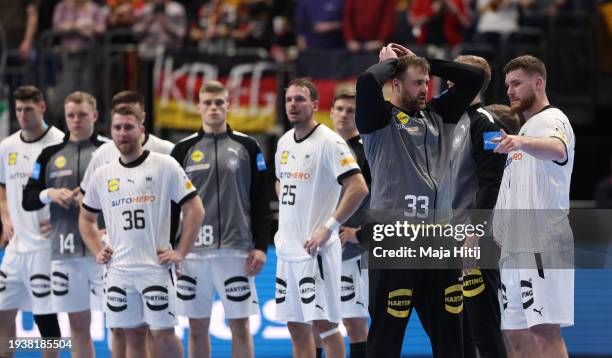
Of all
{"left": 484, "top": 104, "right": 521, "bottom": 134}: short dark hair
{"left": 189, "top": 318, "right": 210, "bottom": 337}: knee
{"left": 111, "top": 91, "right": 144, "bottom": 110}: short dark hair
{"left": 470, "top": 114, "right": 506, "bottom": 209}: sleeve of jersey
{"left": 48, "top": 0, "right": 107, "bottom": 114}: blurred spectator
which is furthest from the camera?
{"left": 48, "top": 0, "right": 107, "bottom": 114}: blurred spectator

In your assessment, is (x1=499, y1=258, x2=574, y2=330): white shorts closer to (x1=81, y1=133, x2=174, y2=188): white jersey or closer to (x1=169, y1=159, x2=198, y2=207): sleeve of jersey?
(x1=169, y1=159, x2=198, y2=207): sleeve of jersey

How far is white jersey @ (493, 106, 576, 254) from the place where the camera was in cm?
892

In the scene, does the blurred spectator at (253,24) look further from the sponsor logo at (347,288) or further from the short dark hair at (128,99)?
the sponsor logo at (347,288)

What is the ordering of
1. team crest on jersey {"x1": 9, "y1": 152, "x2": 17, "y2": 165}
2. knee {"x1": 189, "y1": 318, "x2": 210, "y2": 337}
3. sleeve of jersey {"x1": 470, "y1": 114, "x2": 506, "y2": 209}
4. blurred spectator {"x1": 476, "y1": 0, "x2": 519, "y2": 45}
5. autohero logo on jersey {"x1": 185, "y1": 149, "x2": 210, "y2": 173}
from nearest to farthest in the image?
sleeve of jersey {"x1": 470, "y1": 114, "x2": 506, "y2": 209} → knee {"x1": 189, "y1": 318, "x2": 210, "y2": 337} → autohero logo on jersey {"x1": 185, "y1": 149, "x2": 210, "y2": 173} → team crest on jersey {"x1": 9, "y1": 152, "x2": 17, "y2": 165} → blurred spectator {"x1": 476, "y1": 0, "x2": 519, "y2": 45}

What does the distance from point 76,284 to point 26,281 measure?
2.19 ft

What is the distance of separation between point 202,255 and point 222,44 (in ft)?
20.4

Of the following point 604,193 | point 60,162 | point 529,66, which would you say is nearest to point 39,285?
point 60,162

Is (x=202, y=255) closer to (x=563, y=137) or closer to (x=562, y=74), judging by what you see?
(x=563, y=137)

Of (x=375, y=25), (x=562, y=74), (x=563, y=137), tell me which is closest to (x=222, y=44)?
(x=375, y=25)

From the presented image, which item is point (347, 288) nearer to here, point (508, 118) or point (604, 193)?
point (508, 118)

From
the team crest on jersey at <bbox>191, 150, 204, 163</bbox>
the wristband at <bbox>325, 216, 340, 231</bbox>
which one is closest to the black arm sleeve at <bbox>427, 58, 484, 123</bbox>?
the wristband at <bbox>325, 216, 340, 231</bbox>

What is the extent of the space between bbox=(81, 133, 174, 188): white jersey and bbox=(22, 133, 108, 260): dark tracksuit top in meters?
0.27

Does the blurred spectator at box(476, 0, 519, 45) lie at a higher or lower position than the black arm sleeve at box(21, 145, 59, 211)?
higher

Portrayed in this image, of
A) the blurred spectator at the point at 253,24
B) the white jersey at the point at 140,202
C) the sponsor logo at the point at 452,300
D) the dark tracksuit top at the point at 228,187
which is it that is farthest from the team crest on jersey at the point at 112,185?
the blurred spectator at the point at 253,24
